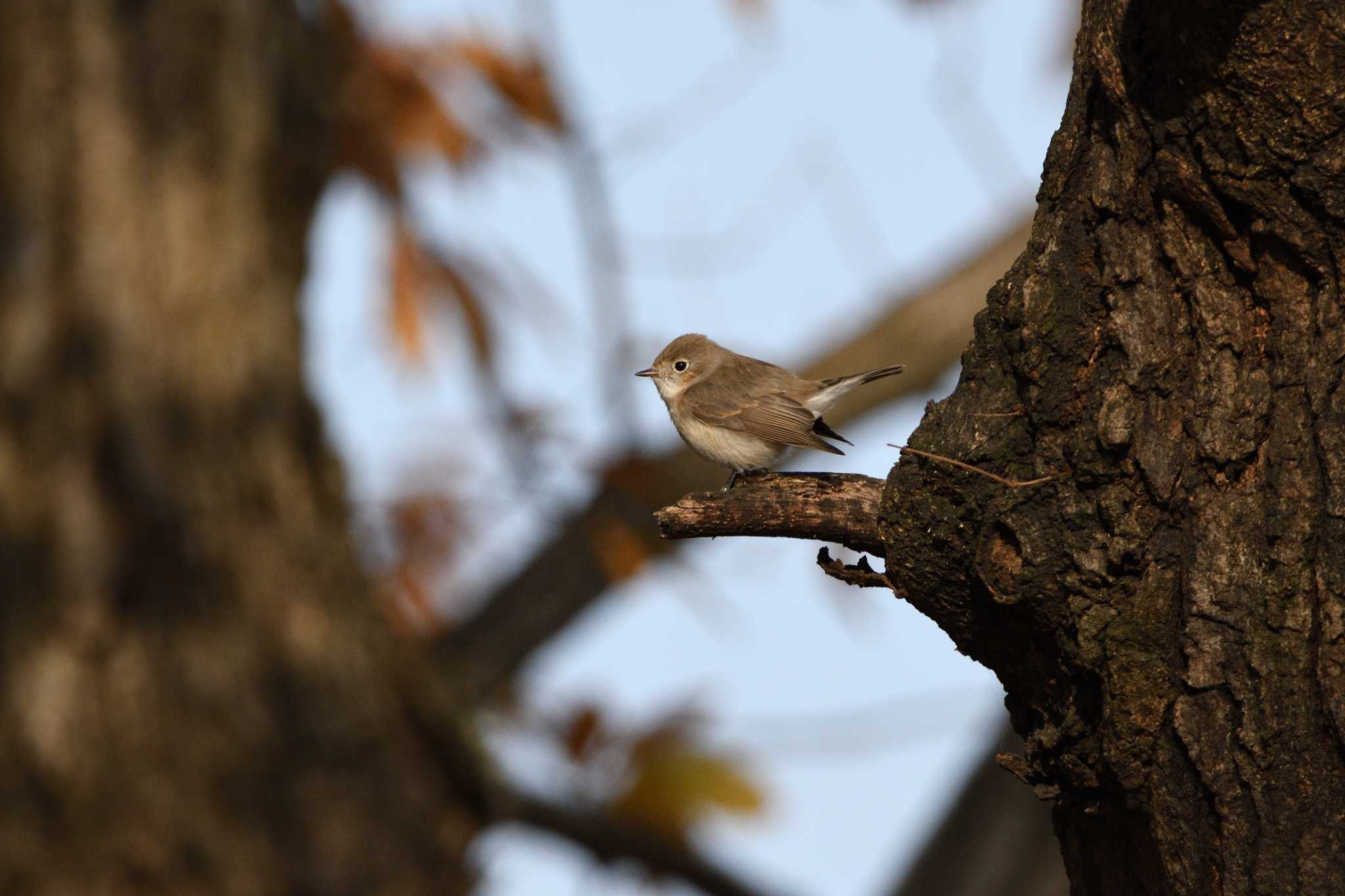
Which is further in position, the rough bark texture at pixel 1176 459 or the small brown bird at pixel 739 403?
the small brown bird at pixel 739 403

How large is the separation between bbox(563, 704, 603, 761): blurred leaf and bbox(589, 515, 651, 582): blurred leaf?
27.1 inches

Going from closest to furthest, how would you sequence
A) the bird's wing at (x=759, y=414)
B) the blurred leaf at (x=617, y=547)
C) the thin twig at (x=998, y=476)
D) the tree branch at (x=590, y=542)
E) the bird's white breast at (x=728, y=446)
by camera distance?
the thin twig at (x=998, y=476)
the bird's wing at (x=759, y=414)
the bird's white breast at (x=728, y=446)
the blurred leaf at (x=617, y=547)
the tree branch at (x=590, y=542)

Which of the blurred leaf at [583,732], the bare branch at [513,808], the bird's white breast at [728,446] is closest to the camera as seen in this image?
the bird's white breast at [728,446]

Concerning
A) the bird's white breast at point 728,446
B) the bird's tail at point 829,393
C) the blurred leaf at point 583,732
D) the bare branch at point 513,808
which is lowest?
the bare branch at point 513,808

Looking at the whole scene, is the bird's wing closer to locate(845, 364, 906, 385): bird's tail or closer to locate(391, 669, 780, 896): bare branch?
locate(845, 364, 906, 385): bird's tail

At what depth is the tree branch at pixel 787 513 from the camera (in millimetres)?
2809

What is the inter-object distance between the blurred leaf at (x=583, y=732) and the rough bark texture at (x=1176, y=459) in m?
4.36

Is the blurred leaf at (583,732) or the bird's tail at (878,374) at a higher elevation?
the bird's tail at (878,374)

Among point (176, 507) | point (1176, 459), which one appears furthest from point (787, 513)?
point (176, 507)

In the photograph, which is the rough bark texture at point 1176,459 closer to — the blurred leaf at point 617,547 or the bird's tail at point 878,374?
the bird's tail at point 878,374

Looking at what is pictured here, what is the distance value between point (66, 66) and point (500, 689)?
12.8 ft

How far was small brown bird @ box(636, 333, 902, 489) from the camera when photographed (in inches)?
186

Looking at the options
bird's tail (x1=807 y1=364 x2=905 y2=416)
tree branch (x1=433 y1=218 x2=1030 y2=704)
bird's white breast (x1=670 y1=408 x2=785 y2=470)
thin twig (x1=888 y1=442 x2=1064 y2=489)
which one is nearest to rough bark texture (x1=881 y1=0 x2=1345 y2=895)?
thin twig (x1=888 y1=442 x2=1064 y2=489)

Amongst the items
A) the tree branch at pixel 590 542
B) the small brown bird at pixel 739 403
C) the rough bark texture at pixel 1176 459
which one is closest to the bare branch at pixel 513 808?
the tree branch at pixel 590 542
